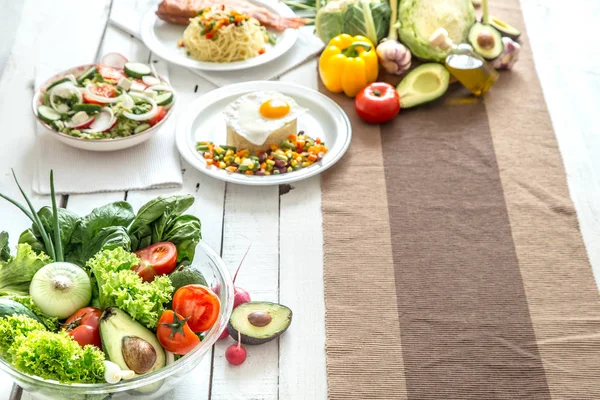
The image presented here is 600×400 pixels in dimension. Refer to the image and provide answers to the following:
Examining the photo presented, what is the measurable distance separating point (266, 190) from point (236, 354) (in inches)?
29.2

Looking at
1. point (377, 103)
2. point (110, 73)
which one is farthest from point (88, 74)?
point (377, 103)

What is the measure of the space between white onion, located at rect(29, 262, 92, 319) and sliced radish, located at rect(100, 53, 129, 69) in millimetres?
1330

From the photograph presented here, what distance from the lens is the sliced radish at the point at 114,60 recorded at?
9.07 ft

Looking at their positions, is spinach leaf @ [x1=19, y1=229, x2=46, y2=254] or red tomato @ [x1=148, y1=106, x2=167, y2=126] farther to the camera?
red tomato @ [x1=148, y1=106, x2=167, y2=126]

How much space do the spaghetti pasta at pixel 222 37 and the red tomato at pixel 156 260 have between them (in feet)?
4.36

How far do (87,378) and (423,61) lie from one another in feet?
7.04

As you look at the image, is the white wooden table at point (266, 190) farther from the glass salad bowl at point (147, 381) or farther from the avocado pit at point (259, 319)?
the glass salad bowl at point (147, 381)

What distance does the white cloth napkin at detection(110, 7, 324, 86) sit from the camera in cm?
298

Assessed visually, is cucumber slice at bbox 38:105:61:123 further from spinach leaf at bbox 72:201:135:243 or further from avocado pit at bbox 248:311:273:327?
avocado pit at bbox 248:311:273:327

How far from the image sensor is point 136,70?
2689 mm

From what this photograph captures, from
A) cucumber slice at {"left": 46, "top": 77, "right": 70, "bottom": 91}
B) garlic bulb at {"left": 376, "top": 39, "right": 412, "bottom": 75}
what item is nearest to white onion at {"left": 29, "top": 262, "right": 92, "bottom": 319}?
cucumber slice at {"left": 46, "top": 77, "right": 70, "bottom": 91}

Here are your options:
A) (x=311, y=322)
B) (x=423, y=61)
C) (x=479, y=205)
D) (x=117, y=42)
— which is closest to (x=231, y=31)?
(x=117, y=42)

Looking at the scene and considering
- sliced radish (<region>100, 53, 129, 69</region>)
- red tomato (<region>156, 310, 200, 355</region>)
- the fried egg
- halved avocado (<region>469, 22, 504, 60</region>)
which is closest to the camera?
red tomato (<region>156, 310, 200, 355</region>)

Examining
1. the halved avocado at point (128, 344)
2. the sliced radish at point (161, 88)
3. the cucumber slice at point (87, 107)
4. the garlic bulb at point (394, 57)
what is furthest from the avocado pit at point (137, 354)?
the garlic bulb at point (394, 57)
